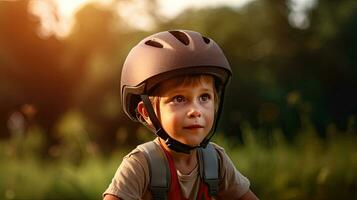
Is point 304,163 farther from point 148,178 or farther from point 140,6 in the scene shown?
point 140,6

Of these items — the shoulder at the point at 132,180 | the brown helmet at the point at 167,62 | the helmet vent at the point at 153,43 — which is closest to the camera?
the shoulder at the point at 132,180

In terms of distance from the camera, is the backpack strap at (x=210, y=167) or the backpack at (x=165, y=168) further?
the backpack strap at (x=210, y=167)

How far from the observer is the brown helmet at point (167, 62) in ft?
12.0

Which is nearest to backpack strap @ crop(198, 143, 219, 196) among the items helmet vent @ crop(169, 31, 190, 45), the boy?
the boy

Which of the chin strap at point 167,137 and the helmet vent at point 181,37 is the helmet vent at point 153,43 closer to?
the helmet vent at point 181,37

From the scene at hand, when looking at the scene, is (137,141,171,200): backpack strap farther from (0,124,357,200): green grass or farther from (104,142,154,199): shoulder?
(0,124,357,200): green grass

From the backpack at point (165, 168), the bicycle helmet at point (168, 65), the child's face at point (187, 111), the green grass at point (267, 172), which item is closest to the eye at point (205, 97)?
the child's face at point (187, 111)

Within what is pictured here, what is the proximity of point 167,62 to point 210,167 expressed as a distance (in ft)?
1.84

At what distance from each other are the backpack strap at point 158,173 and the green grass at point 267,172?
360 cm

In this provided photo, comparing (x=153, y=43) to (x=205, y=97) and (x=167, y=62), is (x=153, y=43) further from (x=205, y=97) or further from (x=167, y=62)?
(x=205, y=97)

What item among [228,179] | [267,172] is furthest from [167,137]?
[267,172]

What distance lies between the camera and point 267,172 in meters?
7.94

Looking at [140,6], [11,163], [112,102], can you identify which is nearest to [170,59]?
[11,163]

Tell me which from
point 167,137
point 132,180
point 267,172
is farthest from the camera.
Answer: point 267,172
